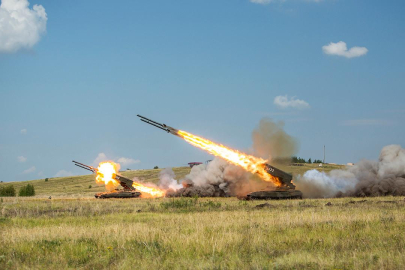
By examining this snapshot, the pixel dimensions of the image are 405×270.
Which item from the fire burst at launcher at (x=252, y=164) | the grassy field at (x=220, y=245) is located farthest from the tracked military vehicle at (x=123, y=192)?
the grassy field at (x=220, y=245)

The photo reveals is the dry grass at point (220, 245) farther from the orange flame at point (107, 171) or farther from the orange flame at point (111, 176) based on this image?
the orange flame at point (107, 171)

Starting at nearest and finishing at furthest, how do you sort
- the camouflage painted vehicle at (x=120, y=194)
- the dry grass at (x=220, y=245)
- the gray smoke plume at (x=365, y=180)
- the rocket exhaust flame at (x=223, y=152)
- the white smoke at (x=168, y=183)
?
the dry grass at (x=220, y=245) → the rocket exhaust flame at (x=223, y=152) → the gray smoke plume at (x=365, y=180) → the camouflage painted vehicle at (x=120, y=194) → the white smoke at (x=168, y=183)

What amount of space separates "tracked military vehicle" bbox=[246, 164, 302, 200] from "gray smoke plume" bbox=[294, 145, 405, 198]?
5.18m

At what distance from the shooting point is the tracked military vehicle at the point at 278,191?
45.0 metres

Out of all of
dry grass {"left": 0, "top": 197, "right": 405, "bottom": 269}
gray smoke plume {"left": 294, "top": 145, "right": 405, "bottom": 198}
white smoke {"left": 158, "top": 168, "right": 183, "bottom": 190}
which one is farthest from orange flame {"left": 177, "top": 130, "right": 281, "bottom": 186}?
dry grass {"left": 0, "top": 197, "right": 405, "bottom": 269}

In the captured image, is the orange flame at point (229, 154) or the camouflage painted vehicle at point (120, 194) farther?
the camouflage painted vehicle at point (120, 194)

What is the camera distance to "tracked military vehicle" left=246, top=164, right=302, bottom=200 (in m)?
45.0

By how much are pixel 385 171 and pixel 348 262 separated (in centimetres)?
4039

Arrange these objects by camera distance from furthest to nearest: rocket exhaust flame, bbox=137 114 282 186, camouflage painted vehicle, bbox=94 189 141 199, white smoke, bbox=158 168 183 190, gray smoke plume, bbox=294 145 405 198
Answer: white smoke, bbox=158 168 183 190, camouflage painted vehicle, bbox=94 189 141 199, gray smoke plume, bbox=294 145 405 198, rocket exhaust flame, bbox=137 114 282 186

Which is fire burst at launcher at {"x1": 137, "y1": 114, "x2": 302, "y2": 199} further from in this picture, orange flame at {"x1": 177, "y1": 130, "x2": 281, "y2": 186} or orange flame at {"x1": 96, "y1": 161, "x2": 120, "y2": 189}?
orange flame at {"x1": 96, "y1": 161, "x2": 120, "y2": 189}

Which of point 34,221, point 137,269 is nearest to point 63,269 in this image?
point 137,269

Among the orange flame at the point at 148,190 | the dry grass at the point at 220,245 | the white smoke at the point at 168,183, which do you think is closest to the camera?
the dry grass at the point at 220,245

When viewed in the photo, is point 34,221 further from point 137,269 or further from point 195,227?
point 137,269

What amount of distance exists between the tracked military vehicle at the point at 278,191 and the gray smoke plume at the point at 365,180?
518 centimetres
